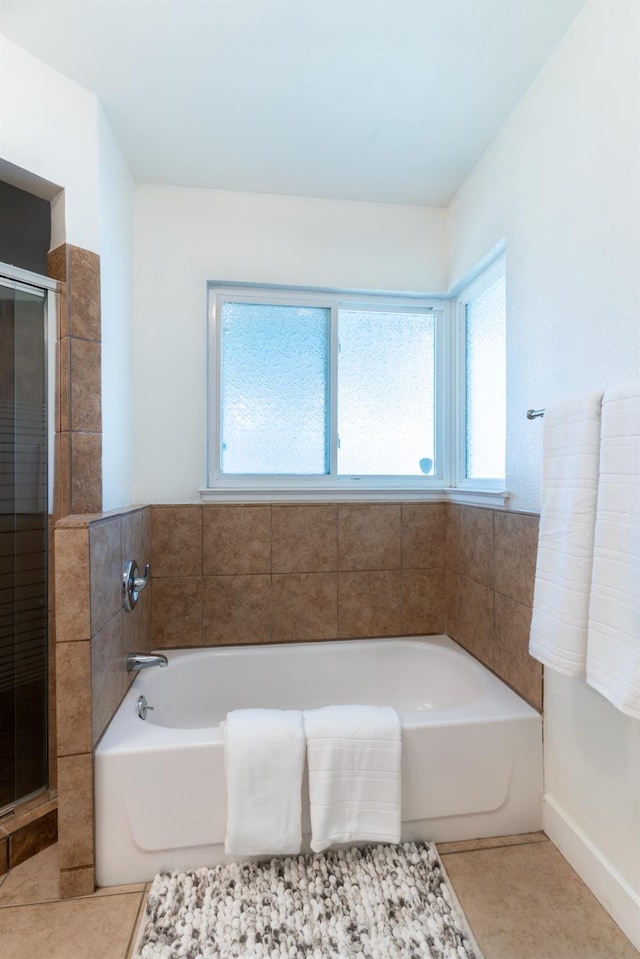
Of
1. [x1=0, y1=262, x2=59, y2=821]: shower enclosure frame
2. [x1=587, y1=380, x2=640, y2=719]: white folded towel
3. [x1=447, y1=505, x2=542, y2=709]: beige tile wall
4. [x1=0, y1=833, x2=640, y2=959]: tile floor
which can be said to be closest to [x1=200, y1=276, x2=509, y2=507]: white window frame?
[x1=447, y1=505, x2=542, y2=709]: beige tile wall

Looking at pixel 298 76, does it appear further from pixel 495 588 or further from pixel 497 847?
pixel 497 847

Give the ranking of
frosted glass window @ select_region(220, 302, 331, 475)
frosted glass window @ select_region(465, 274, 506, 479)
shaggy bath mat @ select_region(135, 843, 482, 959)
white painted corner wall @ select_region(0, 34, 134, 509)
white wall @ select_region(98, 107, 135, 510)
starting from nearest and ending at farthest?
shaggy bath mat @ select_region(135, 843, 482, 959) < white painted corner wall @ select_region(0, 34, 134, 509) < white wall @ select_region(98, 107, 135, 510) < frosted glass window @ select_region(465, 274, 506, 479) < frosted glass window @ select_region(220, 302, 331, 475)

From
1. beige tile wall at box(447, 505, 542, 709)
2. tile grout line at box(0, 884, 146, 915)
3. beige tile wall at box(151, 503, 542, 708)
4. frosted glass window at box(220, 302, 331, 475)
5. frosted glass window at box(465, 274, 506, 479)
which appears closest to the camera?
tile grout line at box(0, 884, 146, 915)

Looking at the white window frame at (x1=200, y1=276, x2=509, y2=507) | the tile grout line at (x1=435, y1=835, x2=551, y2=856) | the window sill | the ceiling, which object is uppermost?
the ceiling

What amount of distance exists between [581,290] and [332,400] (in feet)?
3.86

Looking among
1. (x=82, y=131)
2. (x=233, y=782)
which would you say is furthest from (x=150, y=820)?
(x=82, y=131)

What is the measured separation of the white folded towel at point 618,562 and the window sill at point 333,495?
94 centimetres

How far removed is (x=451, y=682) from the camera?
2039 mm

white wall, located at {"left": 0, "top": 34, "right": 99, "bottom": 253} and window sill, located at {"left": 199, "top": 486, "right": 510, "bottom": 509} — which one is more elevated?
white wall, located at {"left": 0, "top": 34, "right": 99, "bottom": 253}

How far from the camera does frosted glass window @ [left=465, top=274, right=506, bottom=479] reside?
1.97m

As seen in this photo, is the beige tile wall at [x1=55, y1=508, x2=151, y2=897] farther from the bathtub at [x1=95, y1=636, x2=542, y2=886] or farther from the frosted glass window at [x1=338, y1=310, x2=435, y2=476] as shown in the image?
the frosted glass window at [x1=338, y1=310, x2=435, y2=476]

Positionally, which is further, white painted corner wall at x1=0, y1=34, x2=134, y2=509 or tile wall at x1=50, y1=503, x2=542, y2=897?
tile wall at x1=50, y1=503, x2=542, y2=897

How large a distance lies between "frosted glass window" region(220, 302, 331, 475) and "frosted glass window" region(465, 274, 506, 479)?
691 mm

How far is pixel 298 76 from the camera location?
1.55 meters
